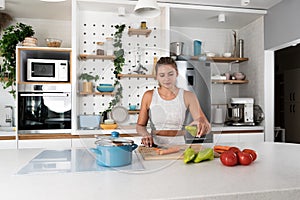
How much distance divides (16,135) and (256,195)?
Answer: 277 cm

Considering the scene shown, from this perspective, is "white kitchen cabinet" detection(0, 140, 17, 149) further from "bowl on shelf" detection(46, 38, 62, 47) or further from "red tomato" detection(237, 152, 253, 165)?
"red tomato" detection(237, 152, 253, 165)

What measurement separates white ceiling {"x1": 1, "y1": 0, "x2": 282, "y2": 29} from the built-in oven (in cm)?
100

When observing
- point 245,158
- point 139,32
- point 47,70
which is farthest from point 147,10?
point 47,70

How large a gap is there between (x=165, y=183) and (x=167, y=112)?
0.41m

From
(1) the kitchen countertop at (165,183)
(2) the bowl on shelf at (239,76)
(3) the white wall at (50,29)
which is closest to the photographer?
(1) the kitchen countertop at (165,183)

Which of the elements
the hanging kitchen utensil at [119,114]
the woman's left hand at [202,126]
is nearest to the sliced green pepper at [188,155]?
the woman's left hand at [202,126]

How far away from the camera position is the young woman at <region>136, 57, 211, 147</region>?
1252 millimetres

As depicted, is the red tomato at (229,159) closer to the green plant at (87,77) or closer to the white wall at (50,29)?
the green plant at (87,77)

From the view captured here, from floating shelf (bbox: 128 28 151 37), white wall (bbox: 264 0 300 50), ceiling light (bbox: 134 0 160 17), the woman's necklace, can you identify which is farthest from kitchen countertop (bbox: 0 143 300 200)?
white wall (bbox: 264 0 300 50)

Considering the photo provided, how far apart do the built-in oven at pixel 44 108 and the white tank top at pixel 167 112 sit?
206 centimetres

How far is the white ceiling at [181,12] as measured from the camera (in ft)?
10.6

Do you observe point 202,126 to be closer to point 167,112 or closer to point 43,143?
point 167,112

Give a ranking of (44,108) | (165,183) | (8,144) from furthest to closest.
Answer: (44,108)
(8,144)
(165,183)

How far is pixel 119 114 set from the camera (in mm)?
1308
